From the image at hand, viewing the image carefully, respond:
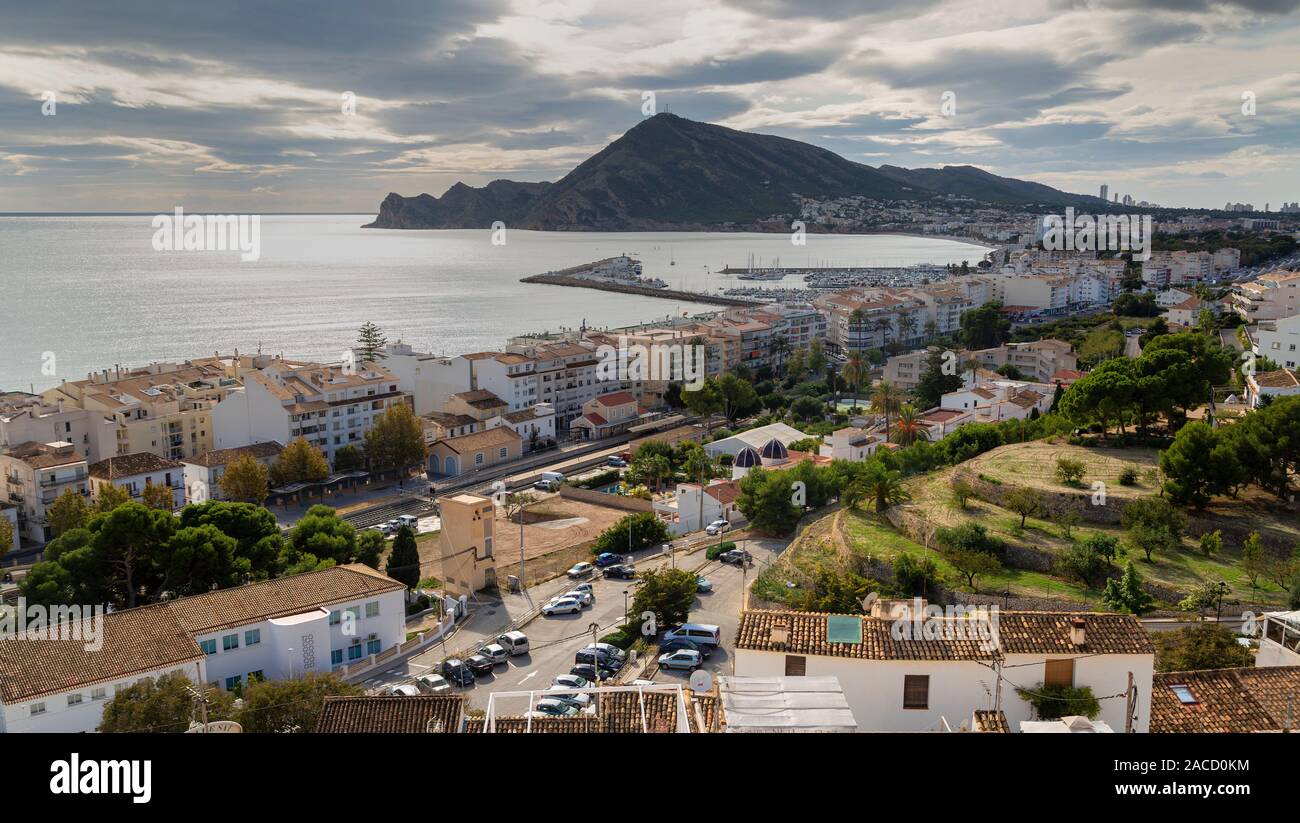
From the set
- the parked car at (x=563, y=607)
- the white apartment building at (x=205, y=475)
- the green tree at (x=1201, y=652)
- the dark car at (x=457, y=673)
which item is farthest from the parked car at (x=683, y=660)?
the white apartment building at (x=205, y=475)

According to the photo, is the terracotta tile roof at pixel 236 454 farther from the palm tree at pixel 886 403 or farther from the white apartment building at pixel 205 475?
the palm tree at pixel 886 403

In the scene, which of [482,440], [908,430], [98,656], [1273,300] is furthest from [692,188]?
[98,656]

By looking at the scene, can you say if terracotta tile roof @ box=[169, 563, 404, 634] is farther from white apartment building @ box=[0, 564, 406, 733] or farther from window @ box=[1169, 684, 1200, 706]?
window @ box=[1169, 684, 1200, 706]

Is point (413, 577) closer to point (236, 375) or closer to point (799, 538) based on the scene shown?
point (799, 538)

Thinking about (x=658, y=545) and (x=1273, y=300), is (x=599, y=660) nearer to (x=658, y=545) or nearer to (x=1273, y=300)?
(x=658, y=545)

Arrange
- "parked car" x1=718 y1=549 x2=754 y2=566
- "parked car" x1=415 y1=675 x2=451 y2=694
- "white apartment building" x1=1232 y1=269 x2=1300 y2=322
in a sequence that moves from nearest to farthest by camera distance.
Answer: "parked car" x1=415 y1=675 x2=451 y2=694 → "parked car" x1=718 y1=549 x2=754 y2=566 → "white apartment building" x1=1232 y1=269 x2=1300 y2=322

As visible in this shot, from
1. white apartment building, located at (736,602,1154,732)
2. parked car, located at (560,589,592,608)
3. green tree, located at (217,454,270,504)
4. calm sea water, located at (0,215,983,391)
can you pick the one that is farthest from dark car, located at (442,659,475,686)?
calm sea water, located at (0,215,983,391)
